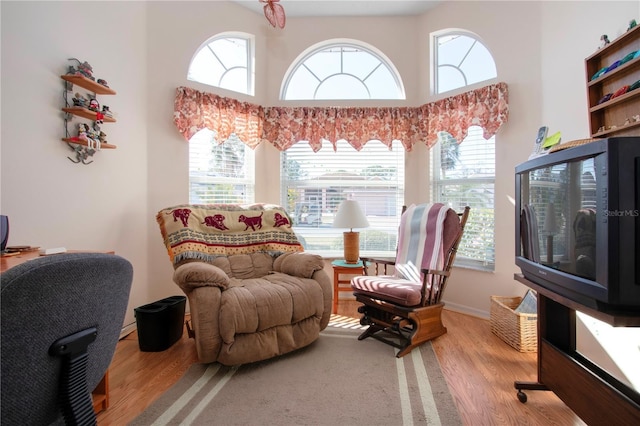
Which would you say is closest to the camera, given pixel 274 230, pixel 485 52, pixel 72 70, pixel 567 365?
pixel 567 365

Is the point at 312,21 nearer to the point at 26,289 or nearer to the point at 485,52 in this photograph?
the point at 485,52

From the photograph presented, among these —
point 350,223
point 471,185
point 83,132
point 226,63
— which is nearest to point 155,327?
point 83,132

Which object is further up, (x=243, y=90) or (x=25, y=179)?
(x=243, y=90)

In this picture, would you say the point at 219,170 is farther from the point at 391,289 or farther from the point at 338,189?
the point at 391,289

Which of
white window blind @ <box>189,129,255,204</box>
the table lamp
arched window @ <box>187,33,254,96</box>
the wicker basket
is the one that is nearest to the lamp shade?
the table lamp

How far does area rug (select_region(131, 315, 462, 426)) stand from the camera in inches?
62.1

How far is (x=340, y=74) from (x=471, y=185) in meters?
1.90

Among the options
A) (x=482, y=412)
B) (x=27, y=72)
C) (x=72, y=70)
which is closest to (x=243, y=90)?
(x=72, y=70)

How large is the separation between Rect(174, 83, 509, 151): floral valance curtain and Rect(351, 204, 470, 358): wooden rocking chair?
105 cm

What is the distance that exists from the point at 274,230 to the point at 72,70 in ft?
5.99

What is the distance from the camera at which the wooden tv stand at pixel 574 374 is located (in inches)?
45.1

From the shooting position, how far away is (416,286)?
238 centimetres

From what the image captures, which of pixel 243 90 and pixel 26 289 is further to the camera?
pixel 243 90

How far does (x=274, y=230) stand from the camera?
2.88 meters
